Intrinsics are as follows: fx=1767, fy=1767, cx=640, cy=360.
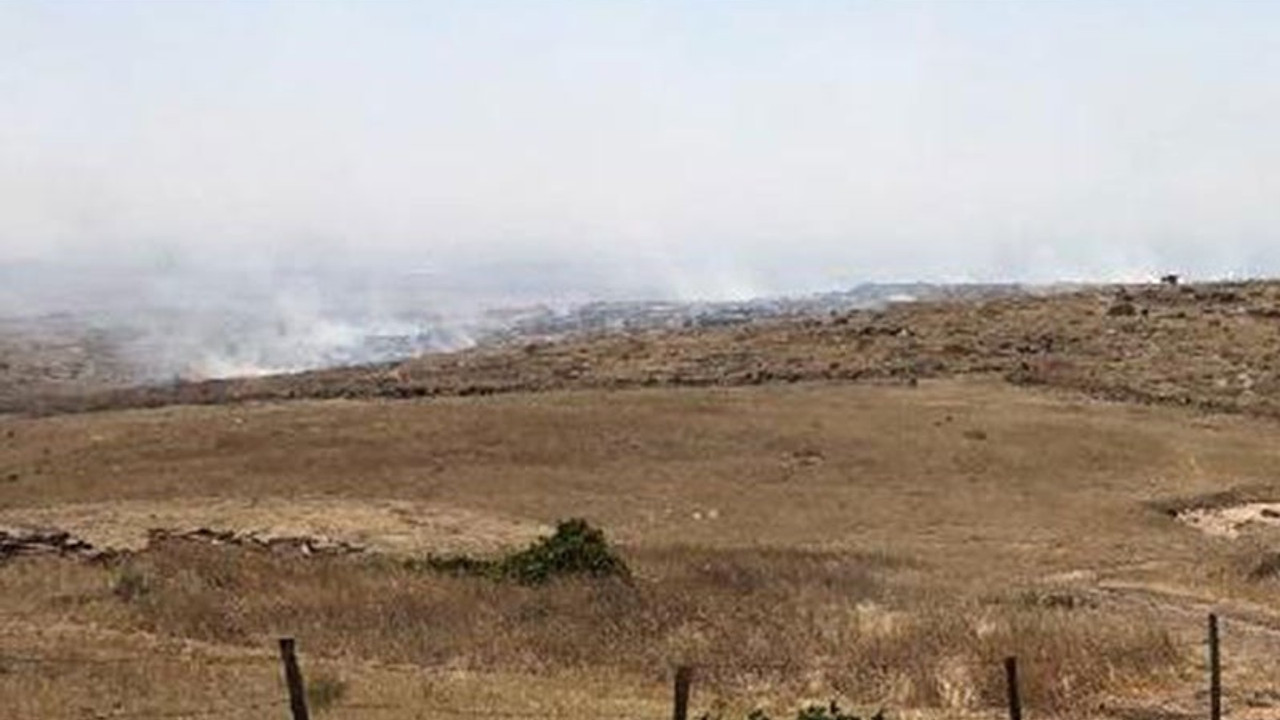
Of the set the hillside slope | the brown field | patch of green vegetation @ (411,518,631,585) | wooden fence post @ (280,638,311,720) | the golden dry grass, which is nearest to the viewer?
wooden fence post @ (280,638,311,720)

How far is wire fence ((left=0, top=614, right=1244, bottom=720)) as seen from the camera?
18.0 meters

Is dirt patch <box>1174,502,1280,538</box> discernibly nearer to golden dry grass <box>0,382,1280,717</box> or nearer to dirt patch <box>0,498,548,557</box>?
golden dry grass <box>0,382,1280,717</box>

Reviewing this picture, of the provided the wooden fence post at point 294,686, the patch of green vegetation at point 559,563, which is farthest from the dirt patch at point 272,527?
the wooden fence post at point 294,686

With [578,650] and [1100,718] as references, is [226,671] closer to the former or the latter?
[578,650]

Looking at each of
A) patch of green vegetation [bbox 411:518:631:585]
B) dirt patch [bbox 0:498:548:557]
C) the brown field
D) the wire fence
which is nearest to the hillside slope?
the brown field

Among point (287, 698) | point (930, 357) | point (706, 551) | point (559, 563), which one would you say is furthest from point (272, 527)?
point (930, 357)

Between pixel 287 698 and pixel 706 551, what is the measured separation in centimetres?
1564

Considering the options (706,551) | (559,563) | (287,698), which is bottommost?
(287,698)

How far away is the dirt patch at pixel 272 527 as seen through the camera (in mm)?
33219

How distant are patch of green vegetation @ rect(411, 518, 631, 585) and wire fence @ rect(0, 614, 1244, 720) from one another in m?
5.83

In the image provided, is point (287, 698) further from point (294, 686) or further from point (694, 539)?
point (694, 539)

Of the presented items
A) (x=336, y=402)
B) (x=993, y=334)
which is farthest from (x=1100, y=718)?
(x=993, y=334)

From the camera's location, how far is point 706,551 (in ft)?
111

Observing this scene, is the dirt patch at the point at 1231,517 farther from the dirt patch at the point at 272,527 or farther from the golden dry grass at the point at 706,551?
the dirt patch at the point at 272,527
